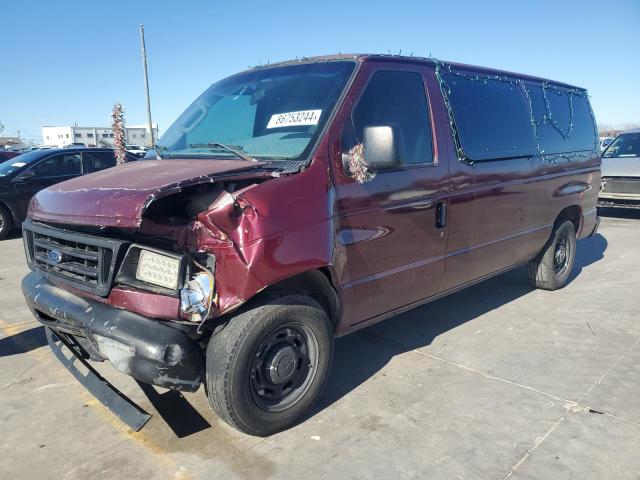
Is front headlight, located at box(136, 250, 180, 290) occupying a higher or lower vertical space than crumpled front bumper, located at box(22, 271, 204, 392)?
higher

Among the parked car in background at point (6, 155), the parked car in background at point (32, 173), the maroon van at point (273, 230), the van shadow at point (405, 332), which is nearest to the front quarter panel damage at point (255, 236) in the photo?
the maroon van at point (273, 230)

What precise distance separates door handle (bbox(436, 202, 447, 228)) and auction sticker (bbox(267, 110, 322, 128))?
46.3 inches

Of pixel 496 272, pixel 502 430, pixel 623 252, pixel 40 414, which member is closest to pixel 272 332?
pixel 502 430

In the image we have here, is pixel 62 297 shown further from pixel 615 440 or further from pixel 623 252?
pixel 623 252

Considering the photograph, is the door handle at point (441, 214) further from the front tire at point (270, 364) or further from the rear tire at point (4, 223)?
the rear tire at point (4, 223)

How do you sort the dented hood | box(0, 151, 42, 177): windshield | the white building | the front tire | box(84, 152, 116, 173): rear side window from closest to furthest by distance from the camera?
the dented hood, the front tire, box(0, 151, 42, 177): windshield, box(84, 152, 116, 173): rear side window, the white building

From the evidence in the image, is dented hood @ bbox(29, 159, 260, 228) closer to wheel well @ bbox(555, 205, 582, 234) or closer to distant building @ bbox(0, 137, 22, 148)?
wheel well @ bbox(555, 205, 582, 234)

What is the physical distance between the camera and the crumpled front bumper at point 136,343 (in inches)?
98.6

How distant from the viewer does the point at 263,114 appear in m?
3.55

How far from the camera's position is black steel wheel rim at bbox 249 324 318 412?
9.42ft

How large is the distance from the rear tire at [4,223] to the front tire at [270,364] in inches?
339

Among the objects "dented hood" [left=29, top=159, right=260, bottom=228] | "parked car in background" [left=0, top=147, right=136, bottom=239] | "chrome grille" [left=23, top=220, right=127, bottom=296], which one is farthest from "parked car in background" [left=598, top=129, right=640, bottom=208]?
"parked car in background" [left=0, top=147, right=136, bottom=239]

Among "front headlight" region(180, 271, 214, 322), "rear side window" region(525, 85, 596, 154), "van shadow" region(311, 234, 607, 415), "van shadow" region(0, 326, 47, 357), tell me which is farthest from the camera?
"rear side window" region(525, 85, 596, 154)

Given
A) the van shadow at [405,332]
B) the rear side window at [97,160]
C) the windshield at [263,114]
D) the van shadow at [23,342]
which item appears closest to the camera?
the windshield at [263,114]
